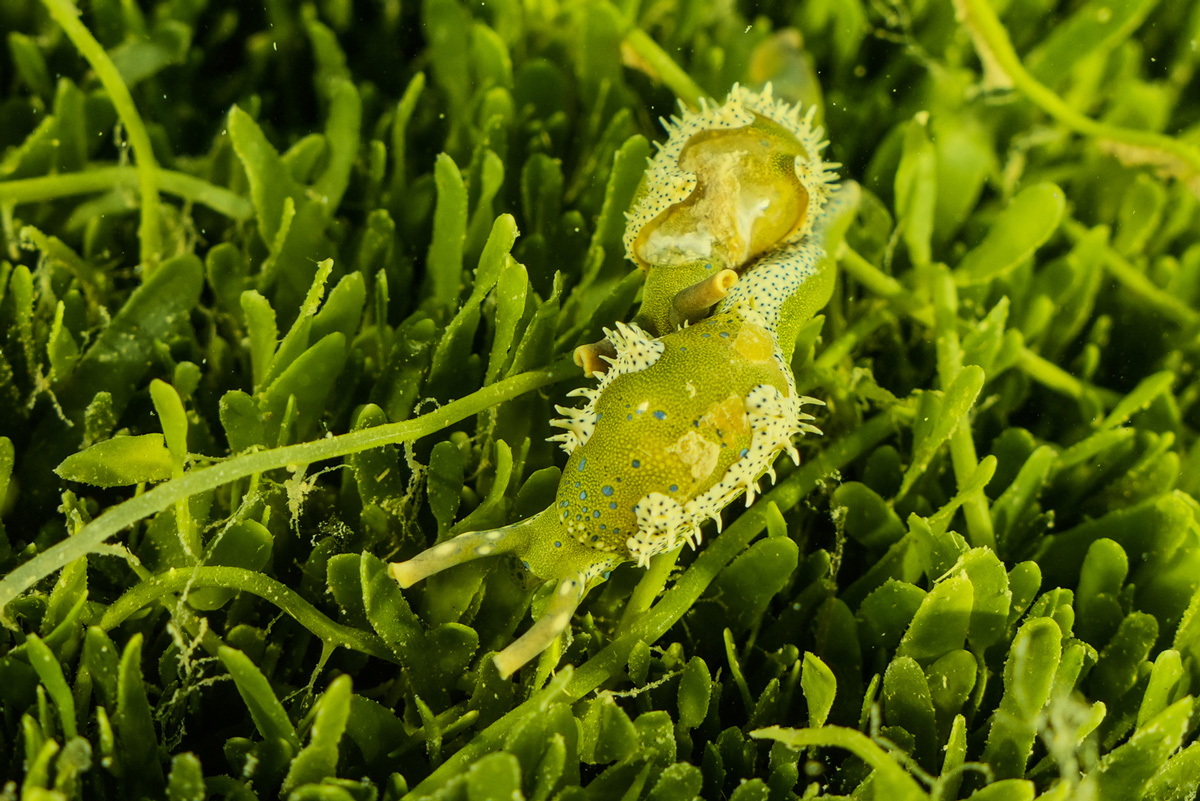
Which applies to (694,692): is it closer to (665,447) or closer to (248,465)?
(665,447)

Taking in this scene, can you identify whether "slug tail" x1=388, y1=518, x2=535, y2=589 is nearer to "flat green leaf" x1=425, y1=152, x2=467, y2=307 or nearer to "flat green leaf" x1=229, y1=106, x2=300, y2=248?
"flat green leaf" x1=425, y1=152, x2=467, y2=307

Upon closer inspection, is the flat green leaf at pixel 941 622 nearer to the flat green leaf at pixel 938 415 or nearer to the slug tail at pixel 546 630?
the flat green leaf at pixel 938 415

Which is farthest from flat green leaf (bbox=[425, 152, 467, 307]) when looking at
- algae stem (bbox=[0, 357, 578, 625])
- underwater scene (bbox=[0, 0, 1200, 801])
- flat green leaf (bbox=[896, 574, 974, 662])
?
flat green leaf (bbox=[896, 574, 974, 662])

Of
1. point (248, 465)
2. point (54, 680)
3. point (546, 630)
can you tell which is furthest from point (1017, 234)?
point (54, 680)

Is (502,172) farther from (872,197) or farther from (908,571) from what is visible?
(908,571)

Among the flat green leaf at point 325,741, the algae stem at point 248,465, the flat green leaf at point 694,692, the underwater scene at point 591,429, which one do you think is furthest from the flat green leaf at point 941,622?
the flat green leaf at point 325,741

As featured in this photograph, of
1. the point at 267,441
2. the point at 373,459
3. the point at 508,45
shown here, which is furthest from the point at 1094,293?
the point at 267,441
